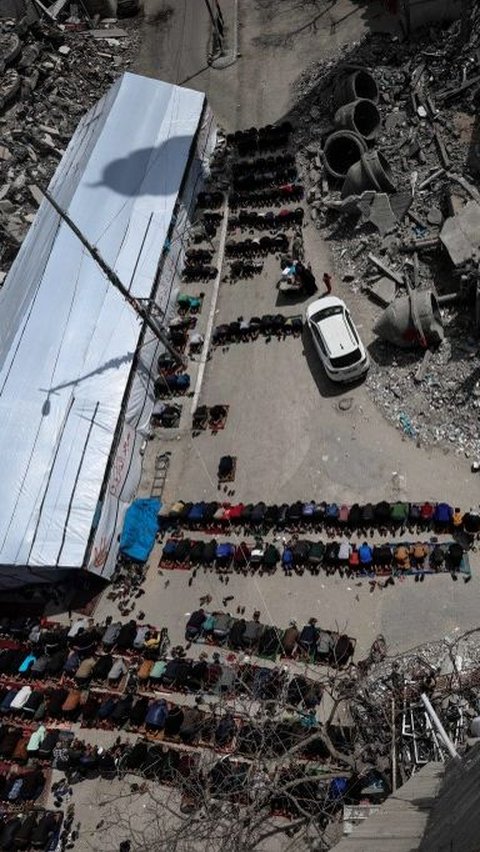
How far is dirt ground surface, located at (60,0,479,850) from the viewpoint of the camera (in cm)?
1950

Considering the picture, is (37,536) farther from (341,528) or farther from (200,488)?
(341,528)

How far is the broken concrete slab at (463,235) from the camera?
23.7m

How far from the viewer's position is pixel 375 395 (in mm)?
23516

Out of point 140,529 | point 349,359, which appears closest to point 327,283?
point 349,359

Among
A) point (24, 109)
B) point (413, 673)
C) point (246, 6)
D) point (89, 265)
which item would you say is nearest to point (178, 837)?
point (413, 673)

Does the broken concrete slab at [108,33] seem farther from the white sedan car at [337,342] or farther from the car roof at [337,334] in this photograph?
the car roof at [337,334]

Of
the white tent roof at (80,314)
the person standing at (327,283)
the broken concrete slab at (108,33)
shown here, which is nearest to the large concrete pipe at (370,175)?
the person standing at (327,283)

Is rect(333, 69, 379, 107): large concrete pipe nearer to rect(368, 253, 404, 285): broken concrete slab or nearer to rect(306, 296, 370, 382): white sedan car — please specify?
rect(368, 253, 404, 285): broken concrete slab

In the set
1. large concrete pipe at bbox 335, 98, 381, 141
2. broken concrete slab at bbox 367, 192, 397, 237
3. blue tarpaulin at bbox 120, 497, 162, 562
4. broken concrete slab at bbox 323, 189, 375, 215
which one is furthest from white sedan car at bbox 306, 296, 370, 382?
large concrete pipe at bbox 335, 98, 381, 141

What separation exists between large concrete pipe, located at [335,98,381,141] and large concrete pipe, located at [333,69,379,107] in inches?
22.0

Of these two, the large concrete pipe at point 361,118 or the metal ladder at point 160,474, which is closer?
the metal ladder at point 160,474

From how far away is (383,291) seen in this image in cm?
2545

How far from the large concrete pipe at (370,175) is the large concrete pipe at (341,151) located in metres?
1.19

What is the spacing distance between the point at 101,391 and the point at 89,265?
676 cm
